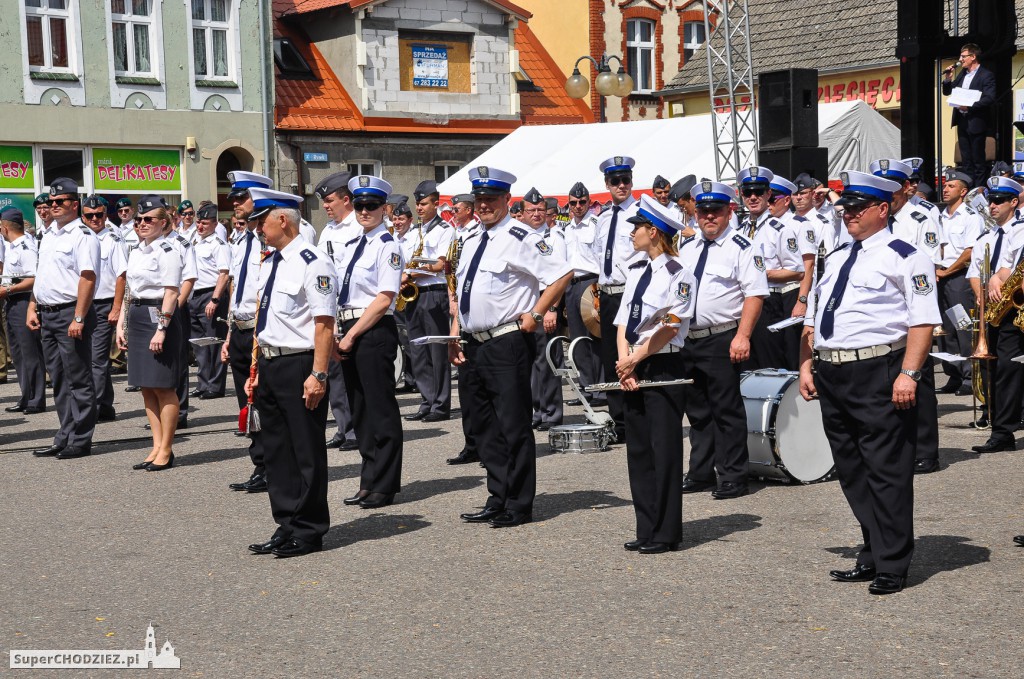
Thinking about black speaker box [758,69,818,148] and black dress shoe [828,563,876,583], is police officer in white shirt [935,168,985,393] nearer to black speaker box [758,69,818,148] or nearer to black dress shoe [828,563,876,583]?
black speaker box [758,69,818,148]

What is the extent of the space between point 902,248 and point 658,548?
205 centimetres

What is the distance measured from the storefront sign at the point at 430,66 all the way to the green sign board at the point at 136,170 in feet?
21.7

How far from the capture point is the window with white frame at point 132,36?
3023 cm

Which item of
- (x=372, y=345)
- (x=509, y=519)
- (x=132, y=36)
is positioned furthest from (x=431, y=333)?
(x=132, y=36)

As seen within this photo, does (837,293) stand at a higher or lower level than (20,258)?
lower

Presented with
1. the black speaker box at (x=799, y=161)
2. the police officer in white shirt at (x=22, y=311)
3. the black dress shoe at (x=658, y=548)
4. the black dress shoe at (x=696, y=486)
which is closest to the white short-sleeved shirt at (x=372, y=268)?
the black dress shoe at (x=696, y=486)

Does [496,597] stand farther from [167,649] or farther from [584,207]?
[584,207]

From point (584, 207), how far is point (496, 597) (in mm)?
9216

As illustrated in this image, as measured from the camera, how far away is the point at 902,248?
697 centimetres

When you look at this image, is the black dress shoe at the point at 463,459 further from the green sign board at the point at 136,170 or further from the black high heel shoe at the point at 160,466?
the green sign board at the point at 136,170

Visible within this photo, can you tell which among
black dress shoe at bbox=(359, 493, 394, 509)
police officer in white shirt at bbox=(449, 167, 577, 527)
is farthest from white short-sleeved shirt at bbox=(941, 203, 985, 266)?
black dress shoe at bbox=(359, 493, 394, 509)

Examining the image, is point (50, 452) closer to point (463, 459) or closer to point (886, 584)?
point (463, 459)

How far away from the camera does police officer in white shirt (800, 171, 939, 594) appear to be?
686 cm

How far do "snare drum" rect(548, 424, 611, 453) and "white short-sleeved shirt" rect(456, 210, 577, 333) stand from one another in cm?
269
